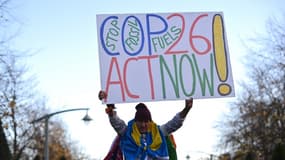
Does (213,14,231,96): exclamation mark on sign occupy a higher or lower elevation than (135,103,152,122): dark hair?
higher

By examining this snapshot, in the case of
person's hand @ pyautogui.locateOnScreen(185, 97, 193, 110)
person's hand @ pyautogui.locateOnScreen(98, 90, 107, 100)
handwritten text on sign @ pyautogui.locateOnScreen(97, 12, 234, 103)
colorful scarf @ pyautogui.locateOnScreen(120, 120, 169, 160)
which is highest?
handwritten text on sign @ pyautogui.locateOnScreen(97, 12, 234, 103)

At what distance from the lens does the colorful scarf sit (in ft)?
18.0

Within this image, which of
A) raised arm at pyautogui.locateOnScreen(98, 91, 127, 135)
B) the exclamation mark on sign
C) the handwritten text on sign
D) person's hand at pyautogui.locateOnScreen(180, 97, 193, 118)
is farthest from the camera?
the exclamation mark on sign

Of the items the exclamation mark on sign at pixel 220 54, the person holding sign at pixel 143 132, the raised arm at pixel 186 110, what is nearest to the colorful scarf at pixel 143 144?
the person holding sign at pixel 143 132

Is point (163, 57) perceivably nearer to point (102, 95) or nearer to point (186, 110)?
point (186, 110)

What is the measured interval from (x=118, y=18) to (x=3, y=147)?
33.7 ft

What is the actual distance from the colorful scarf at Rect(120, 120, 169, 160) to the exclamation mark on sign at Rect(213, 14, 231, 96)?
0.93 metres

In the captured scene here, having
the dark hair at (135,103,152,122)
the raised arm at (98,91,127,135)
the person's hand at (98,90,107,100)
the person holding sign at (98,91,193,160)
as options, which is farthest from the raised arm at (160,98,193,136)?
the person's hand at (98,90,107,100)

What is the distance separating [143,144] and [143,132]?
0.48 feet

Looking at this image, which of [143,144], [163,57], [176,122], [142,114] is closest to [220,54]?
[163,57]

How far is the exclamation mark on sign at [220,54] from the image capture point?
19.6 ft

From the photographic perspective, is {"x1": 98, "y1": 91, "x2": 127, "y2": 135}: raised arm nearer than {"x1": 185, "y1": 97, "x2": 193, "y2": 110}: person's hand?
Yes

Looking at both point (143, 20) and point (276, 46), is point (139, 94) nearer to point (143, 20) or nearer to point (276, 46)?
point (143, 20)

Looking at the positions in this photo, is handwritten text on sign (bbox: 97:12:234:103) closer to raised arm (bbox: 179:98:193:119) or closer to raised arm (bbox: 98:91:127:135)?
raised arm (bbox: 98:91:127:135)
